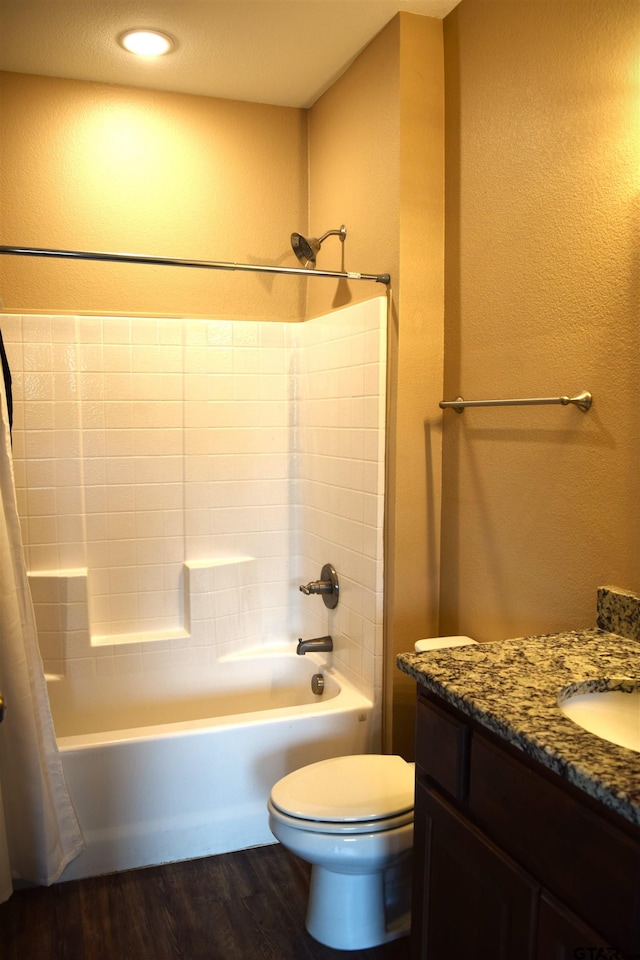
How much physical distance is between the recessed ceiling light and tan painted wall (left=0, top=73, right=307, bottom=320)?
0.32m

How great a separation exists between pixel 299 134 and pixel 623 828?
2.81 m

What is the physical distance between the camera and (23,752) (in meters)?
2.10

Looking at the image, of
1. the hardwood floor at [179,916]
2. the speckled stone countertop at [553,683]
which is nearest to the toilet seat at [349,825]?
the hardwood floor at [179,916]

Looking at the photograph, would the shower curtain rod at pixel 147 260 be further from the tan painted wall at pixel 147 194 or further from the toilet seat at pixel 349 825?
the toilet seat at pixel 349 825

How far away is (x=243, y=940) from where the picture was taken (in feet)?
6.48

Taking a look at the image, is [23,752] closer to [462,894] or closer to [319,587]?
[319,587]

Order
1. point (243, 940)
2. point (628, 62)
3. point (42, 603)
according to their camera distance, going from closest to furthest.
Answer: point (628, 62) → point (243, 940) → point (42, 603)

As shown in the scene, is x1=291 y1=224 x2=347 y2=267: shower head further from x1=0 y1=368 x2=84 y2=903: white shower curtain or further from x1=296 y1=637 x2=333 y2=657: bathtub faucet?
x1=296 y1=637 x2=333 y2=657: bathtub faucet

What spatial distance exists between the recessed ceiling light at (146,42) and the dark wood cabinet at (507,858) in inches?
86.6

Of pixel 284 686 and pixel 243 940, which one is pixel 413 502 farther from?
pixel 243 940

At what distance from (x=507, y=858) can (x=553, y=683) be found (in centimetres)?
31

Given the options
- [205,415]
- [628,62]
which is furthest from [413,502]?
[628,62]

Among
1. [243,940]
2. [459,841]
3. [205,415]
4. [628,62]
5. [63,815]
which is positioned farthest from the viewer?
[205,415]

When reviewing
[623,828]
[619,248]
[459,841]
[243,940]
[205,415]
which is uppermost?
[619,248]
